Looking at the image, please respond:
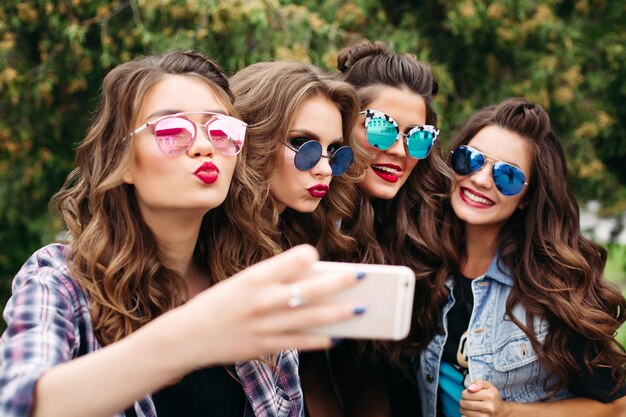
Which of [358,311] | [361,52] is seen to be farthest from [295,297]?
[361,52]

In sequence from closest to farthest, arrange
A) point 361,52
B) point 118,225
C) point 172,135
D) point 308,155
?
point 172,135
point 118,225
point 308,155
point 361,52

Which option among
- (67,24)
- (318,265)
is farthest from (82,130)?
(318,265)

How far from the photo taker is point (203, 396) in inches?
76.6

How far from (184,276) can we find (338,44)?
3.48 meters

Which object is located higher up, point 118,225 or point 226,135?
point 226,135

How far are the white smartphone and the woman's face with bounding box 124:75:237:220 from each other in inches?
28.6

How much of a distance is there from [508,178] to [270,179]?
3.65 ft

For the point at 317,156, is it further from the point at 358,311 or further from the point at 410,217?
the point at 358,311

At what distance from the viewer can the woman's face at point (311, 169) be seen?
2479 mm

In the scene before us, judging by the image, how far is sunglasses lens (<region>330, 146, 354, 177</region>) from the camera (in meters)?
2.52

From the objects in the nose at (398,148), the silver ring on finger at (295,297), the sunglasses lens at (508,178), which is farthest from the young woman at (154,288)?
the sunglasses lens at (508,178)

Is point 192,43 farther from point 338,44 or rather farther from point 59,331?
point 59,331

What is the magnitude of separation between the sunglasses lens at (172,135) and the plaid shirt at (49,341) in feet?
1.53

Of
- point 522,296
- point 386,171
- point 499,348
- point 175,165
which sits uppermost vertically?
point 175,165
